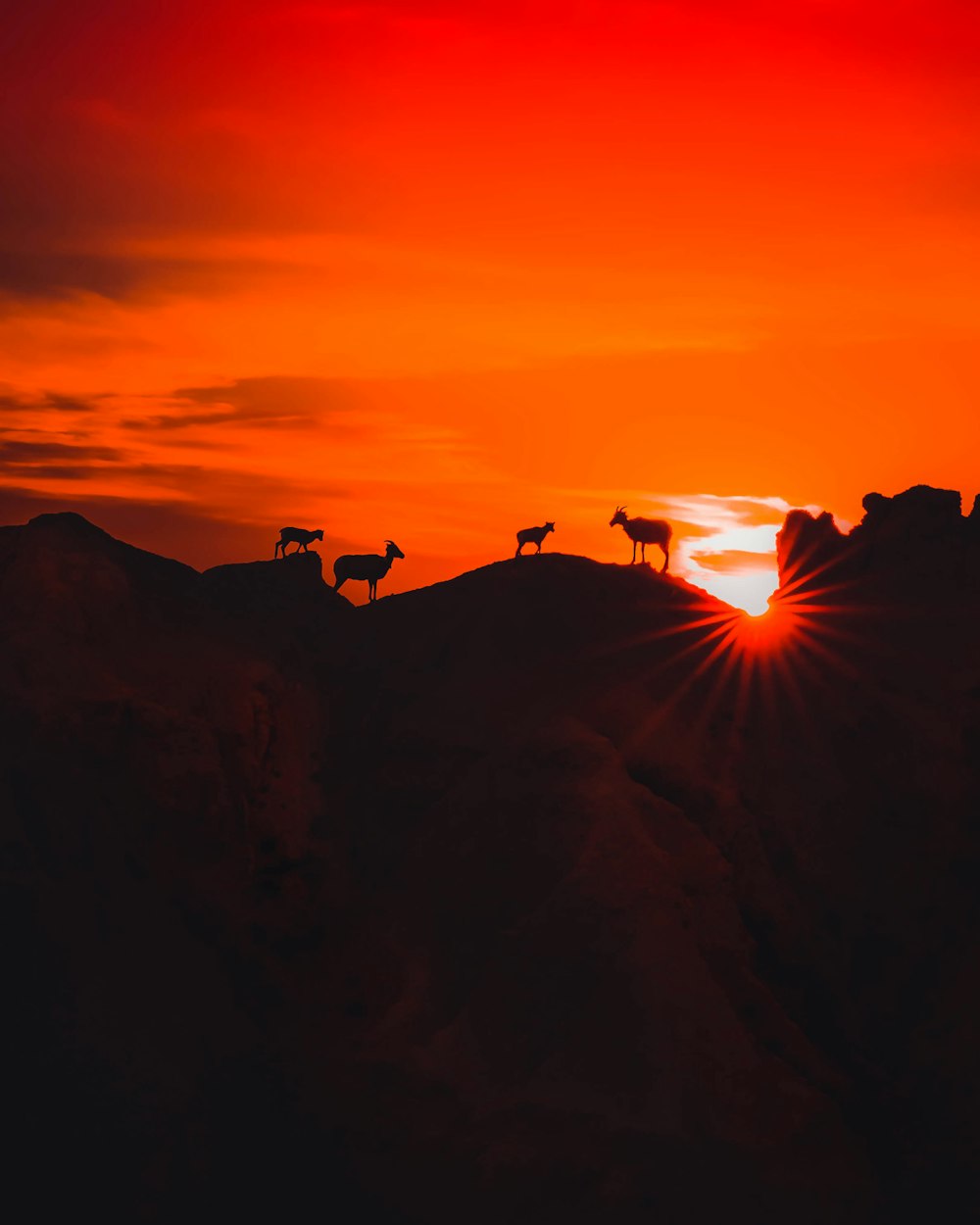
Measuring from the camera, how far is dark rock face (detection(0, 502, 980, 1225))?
42.6 meters

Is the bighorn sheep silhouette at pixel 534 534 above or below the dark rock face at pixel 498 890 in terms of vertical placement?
above

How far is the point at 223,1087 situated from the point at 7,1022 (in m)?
5.92

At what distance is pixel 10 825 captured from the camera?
4634cm

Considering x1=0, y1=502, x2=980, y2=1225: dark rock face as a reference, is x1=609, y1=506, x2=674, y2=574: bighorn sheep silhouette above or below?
above

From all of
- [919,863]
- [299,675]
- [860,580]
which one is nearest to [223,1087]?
[299,675]

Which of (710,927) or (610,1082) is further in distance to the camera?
(710,927)

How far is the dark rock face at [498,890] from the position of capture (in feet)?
140

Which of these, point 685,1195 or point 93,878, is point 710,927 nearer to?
point 685,1195

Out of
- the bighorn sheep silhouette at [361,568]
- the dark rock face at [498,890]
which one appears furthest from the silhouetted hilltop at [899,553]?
the bighorn sheep silhouette at [361,568]

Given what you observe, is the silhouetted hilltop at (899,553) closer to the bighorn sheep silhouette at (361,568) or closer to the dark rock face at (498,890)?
the dark rock face at (498,890)

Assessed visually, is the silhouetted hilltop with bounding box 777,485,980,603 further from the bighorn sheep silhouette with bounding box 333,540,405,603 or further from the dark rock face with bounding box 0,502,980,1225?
the bighorn sheep silhouette with bounding box 333,540,405,603

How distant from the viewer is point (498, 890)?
160ft

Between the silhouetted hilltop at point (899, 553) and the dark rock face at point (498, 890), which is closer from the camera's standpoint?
the dark rock face at point (498, 890)

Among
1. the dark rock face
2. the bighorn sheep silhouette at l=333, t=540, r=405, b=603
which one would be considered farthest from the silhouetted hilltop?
the bighorn sheep silhouette at l=333, t=540, r=405, b=603
